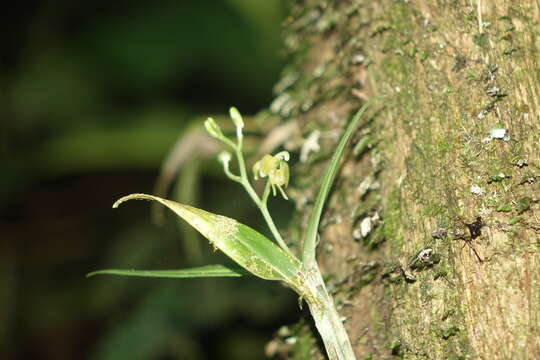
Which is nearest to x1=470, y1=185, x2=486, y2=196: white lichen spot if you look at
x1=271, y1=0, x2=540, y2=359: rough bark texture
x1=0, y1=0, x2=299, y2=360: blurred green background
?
x1=271, y1=0, x2=540, y2=359: rough bark texture

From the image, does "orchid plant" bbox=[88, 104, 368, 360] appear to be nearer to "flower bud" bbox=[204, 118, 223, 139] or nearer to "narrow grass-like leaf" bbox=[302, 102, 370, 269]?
"narrow grass-like leaf" bbox=[302, 102, 370, 269]

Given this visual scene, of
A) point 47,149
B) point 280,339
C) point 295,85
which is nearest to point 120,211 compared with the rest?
point 47,149

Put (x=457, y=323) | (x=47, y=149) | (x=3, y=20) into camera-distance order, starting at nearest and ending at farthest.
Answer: (x=457, y=323) → (x=47, y=149) → (x=3, y=20)

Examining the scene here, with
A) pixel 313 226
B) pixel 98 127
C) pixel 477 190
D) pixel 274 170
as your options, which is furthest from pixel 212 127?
pixel 98 127

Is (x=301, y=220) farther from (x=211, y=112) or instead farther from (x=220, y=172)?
(x=211, y=112)

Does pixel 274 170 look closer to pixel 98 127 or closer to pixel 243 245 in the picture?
pixel 243 245

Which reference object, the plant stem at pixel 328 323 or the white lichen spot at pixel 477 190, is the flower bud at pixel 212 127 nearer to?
the plant stem at pixel 328 323
